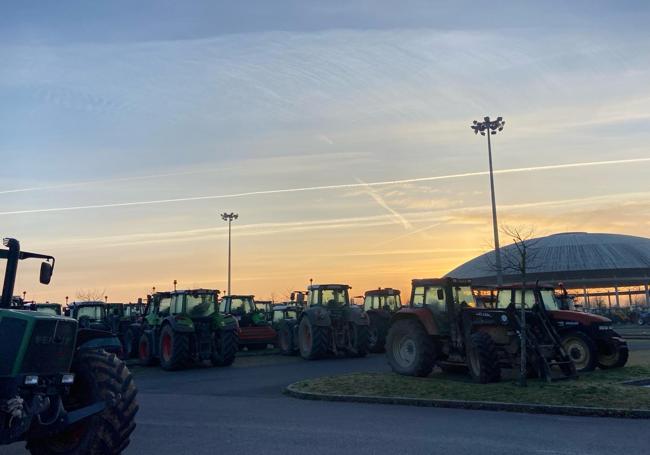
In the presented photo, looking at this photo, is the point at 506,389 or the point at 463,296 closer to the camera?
the point at 506,389

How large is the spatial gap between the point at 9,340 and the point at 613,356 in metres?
15.5

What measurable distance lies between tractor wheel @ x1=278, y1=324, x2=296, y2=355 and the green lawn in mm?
9701

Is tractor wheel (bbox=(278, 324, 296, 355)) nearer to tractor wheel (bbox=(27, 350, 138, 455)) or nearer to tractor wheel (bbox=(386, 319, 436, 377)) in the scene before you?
tractor wheel (bbox=(386, 319, 436, 377))

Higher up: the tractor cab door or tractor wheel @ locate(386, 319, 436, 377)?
the tractor cab door

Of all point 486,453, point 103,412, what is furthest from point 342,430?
point 103,412

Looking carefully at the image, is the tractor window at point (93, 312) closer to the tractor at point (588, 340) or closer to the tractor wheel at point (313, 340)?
the tractor wheel at point (313, 340)

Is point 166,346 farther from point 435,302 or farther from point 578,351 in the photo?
point 578,351

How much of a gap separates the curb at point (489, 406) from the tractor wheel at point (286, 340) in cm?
1178

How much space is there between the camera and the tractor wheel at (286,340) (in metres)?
25.8

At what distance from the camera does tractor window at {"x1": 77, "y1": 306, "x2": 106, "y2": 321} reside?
26547mm

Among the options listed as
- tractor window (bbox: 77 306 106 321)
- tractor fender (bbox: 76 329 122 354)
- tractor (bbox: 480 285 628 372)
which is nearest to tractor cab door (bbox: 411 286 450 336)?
tractor (bbox: 480 285 628 372)

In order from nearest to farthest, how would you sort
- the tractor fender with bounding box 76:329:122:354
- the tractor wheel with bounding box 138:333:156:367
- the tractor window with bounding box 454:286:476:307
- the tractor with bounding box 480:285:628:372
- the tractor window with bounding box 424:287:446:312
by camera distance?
the tractor fender with bounding box 76:329:122:354
the tractor window with bounding box 424:287:446:312
the tractor window with bounding box 454:286:476:307
the tractor with bounding box 480:285:628:372
the tractor wheel with bounding box 138:333:156:367

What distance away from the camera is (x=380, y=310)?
2630 centimetres

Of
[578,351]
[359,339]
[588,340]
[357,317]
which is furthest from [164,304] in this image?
[588,340]
